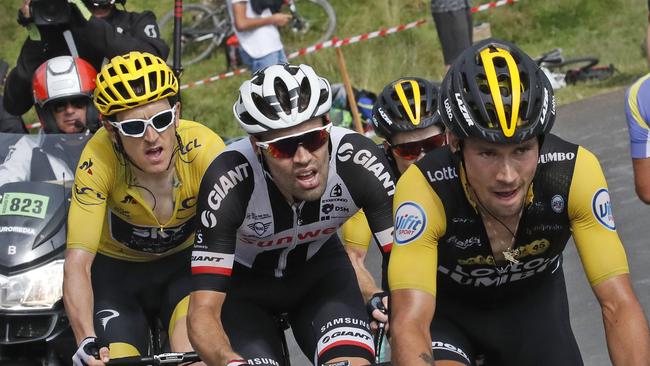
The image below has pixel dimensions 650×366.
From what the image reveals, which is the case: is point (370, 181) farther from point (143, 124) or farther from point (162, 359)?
point (143, 124)

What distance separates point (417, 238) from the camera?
4.75 metres

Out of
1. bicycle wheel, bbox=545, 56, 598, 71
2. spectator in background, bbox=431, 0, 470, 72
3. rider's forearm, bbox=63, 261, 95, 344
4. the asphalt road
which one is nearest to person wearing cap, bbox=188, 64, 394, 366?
rider's forearm, bbox=63, 261, 95, 344

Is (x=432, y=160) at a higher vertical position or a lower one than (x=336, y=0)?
higher

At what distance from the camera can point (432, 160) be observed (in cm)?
498

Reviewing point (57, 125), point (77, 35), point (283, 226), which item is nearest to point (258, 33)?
point (77, 35)

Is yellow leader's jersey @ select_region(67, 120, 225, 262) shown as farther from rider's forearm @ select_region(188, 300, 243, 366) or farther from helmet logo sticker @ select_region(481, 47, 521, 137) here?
helmet logo sticker @ select_region(481, 47, 521, 137)

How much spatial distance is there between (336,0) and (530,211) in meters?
15.7

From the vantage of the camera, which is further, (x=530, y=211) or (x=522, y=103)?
(x=530, y=211)

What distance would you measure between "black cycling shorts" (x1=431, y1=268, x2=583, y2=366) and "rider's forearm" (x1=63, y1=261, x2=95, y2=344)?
6.30 ft

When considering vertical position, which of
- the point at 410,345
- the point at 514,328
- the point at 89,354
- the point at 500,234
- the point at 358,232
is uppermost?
the point at 500,234

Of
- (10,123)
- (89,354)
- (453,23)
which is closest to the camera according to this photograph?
(89,354)

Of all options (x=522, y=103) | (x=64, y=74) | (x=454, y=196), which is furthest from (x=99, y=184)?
(x=522, y=103)

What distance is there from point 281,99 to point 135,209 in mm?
1534

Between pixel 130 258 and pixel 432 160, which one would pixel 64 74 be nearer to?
pixel 130 258
